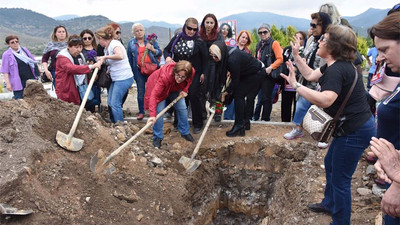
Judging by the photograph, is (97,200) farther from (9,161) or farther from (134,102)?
(134,102)

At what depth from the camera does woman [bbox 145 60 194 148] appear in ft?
12.7

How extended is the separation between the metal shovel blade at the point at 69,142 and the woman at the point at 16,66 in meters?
2.55

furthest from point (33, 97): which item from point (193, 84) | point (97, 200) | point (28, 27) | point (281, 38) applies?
point (28, 27)

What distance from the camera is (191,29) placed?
4535mm

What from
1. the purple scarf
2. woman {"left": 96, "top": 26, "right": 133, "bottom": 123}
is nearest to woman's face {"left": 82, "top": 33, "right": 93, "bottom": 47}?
woman {"left": 96, "top": 26, "right": 133, "bottom": 123}

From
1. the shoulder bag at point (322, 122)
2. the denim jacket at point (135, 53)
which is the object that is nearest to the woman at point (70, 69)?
the denim jacket at point (135, 53)

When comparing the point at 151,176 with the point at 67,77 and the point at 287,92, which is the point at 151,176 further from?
the point at 287,92

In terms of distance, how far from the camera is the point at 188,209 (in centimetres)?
376

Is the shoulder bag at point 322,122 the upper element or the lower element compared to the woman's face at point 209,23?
lower

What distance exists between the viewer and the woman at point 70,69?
448cm

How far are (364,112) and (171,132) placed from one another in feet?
11.2

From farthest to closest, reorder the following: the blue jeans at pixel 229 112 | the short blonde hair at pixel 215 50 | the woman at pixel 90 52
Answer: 1. the blue jeans at pixel 229 112
2. the woman at pixel 90 52
3. the short blonde hair at pixel 215 50

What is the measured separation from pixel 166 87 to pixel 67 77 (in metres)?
1.71

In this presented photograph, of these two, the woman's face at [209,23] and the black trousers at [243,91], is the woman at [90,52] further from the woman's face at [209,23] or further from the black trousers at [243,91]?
the black trousers at [243,91]
